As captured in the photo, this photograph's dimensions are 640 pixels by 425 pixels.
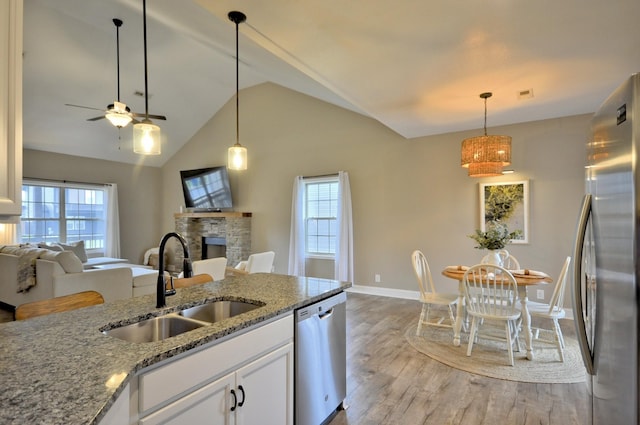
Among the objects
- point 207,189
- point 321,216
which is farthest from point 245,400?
point 207,189

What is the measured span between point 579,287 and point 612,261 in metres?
0.33

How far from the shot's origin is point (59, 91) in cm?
561

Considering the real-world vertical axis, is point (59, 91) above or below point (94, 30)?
below

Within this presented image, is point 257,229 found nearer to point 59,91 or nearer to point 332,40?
point 59,91

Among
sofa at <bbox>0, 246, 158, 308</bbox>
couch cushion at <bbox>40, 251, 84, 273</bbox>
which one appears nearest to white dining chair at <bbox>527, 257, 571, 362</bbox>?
sofa at <bbox>0, 246, 158, 308</bbox>

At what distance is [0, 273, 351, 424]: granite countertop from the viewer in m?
0.82

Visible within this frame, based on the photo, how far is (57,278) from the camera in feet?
12.6

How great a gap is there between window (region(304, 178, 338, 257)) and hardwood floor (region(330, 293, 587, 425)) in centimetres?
303

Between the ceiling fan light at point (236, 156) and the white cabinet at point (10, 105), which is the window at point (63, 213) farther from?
the white cabinet at point (10, 105)

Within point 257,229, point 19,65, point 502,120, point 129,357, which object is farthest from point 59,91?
point 502,120

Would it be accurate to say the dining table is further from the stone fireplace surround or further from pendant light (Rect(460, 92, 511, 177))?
the stone fireplace surround

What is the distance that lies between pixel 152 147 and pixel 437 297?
10.4ft

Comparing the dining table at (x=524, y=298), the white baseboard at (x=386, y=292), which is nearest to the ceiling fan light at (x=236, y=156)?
the dining table at (x=524, y=298)

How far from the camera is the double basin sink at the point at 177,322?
1.55 metres
